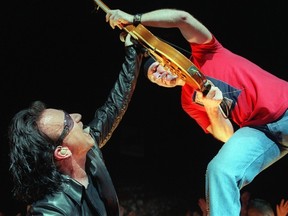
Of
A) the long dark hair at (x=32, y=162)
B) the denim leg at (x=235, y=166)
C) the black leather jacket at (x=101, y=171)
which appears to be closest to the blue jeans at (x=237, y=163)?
the denim leg at (x=235, y=166)

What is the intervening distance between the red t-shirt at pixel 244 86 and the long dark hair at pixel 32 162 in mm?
911

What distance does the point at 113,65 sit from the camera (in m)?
4.87

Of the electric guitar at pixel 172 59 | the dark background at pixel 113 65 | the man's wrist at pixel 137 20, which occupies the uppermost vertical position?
the man's wrist at pixel 137 20

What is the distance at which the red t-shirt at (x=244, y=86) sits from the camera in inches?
92.4

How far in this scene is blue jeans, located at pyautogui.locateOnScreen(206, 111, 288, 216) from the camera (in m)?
2.16

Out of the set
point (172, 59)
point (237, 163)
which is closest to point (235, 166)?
point (237, 163)

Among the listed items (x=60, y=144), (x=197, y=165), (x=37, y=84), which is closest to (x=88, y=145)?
(x=60, y=144)

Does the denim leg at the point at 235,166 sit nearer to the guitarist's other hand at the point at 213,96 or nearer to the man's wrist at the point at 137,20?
the guitarist's other hand at the point at 213,96

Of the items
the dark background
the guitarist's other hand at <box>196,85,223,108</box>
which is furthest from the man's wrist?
the dark background

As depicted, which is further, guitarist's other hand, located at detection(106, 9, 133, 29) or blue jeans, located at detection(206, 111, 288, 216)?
guitarist's other hand, located at detection(106, 9, 133, 29)

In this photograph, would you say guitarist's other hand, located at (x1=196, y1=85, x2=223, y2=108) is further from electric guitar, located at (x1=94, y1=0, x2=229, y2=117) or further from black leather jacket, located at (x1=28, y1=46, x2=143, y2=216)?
black leather jacket, located at (x1=28, y1=46, x2=143, y2=216)

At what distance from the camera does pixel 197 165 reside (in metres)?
5.41

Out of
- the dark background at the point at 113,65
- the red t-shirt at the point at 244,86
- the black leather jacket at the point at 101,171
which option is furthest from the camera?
the dark background at the point at 113,65

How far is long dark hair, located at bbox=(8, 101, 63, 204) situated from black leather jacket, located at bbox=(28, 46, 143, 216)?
0.19 feet
